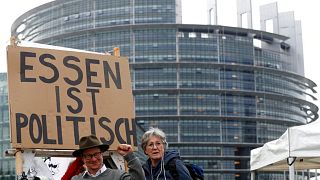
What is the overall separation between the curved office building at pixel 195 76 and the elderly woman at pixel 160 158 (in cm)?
7642

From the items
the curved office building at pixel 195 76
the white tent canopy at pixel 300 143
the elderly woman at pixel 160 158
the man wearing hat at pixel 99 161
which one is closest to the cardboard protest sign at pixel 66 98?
the elderly woman at pixel 160 158

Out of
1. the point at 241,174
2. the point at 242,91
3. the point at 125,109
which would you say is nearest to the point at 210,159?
the point at 241,174

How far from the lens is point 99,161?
366 cm

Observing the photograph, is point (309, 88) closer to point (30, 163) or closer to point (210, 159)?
point (210, 159)

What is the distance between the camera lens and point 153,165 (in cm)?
403

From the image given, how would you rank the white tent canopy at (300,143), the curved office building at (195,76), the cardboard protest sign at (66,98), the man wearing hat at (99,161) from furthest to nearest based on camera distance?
the curved office building at (195,76) → the white tent canopy at (300,143) → the cardboard protest sign at (66,98) → the man wearing hat at (99,161)

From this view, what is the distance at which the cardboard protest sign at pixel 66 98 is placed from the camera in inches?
170

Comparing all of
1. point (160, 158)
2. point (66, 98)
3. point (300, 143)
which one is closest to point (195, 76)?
point (300, 143)

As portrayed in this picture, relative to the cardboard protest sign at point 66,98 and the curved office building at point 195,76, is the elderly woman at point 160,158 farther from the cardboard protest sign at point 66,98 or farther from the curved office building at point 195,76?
the curved office building at point 195,76

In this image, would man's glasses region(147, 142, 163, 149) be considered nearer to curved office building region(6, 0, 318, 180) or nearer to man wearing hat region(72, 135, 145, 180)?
man wearing hat region(72, 135, 145, 180)

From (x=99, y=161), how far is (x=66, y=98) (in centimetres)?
96

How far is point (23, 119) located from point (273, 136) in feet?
278

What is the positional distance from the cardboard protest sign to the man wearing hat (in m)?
0.71

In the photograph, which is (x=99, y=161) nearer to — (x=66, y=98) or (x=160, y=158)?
(x=160, y=158)
